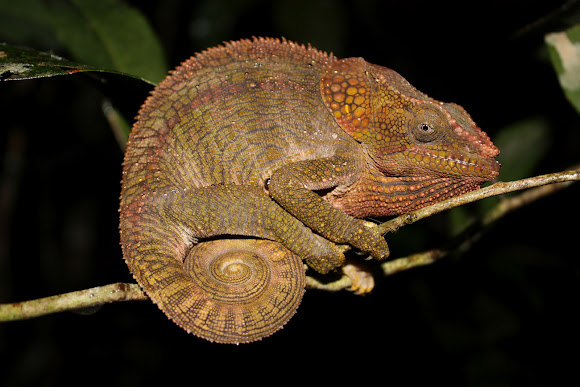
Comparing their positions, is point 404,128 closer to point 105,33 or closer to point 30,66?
point 30,66

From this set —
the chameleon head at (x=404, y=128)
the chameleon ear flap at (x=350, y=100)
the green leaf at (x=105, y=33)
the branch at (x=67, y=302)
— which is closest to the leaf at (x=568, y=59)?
the chameleon head at (x=404, y=128)

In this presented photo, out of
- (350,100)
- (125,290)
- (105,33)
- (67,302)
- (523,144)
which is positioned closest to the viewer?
(67,302)

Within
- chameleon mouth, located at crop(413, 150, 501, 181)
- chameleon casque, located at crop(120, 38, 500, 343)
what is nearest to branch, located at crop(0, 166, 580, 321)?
chameleon casque, located at crop(120, 38, 500, 343)

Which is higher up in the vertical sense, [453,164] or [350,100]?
[350,100]

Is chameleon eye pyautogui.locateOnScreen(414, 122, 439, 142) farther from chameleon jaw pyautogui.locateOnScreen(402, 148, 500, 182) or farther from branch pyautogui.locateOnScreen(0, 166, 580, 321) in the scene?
branch pyautogui.locateOnScreen(0, 166, 580, 321)

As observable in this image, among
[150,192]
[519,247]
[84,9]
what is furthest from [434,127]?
[519,247]

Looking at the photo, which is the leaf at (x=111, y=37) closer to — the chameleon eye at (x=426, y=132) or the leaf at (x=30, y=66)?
the leaf at (x=30, y=66)

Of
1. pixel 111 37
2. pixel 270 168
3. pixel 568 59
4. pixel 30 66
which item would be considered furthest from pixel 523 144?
pixel 30 66

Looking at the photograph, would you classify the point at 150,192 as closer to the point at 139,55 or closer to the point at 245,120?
the point at 245,120
